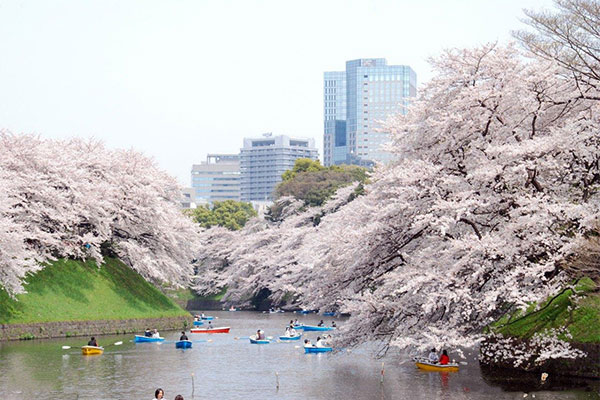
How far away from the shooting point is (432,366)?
37.0 metres

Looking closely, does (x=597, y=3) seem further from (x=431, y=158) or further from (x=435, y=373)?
(x=435, y=373)

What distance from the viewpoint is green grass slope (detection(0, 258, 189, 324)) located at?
55.3 metres

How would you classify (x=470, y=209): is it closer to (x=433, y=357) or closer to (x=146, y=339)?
(x=433, y=357)

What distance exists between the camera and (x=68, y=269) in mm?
62438

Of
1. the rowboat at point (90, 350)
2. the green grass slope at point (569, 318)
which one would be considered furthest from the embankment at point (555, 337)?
the rowboat at point (90, 350)

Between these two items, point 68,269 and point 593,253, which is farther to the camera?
point 68,269

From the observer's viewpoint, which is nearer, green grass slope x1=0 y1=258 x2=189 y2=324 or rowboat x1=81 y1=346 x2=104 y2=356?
rowboat x1=81 y1=346 x2=104 y2=356

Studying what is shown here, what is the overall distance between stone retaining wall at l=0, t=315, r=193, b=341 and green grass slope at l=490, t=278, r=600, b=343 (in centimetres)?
3036

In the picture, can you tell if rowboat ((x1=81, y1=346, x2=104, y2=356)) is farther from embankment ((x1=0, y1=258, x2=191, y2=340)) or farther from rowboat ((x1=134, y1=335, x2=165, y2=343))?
embankment ((x1=0, y1=258, x2=191, y2=340))

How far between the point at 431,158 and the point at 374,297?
20.7 ft

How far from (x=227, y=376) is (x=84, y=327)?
71.5 feet

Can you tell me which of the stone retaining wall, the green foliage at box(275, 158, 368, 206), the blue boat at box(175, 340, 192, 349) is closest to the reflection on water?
the blue boat at box(175, 340, 192, 349)

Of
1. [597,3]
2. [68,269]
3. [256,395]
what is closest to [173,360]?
[256,395]

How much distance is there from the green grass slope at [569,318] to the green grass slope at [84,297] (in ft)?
104
